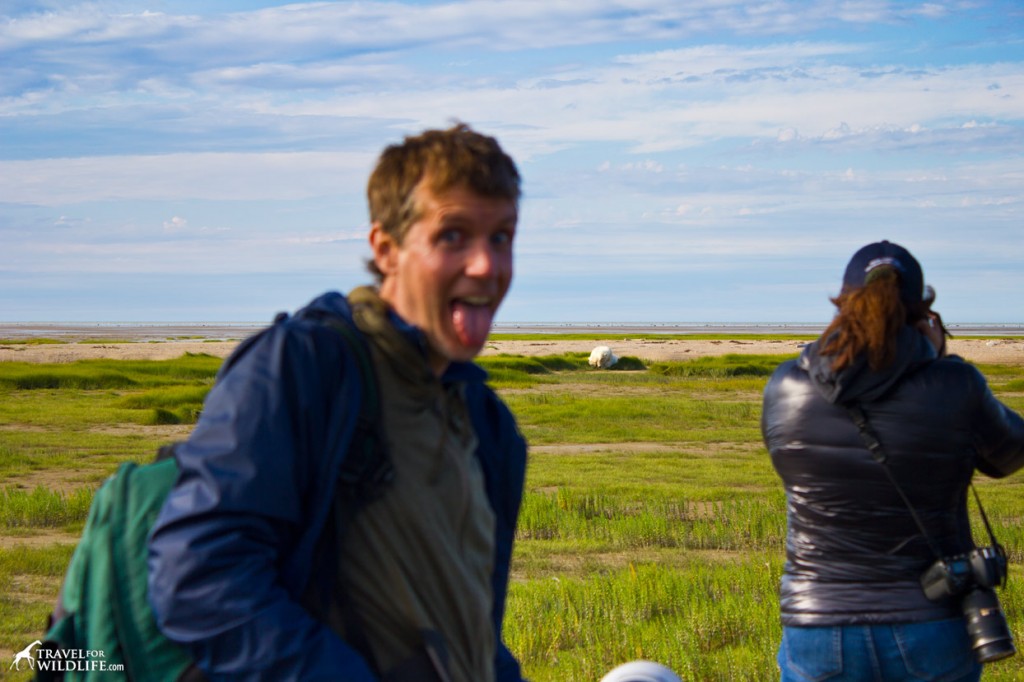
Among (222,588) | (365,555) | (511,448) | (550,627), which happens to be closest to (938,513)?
(511,448)

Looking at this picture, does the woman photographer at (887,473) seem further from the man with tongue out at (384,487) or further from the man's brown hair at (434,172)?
the man's brown hair at (434,172)

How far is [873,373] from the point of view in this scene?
114 inches

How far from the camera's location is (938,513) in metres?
2.94

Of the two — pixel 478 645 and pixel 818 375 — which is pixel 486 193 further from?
pixel 818 375

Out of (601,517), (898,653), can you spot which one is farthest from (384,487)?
(601,517)

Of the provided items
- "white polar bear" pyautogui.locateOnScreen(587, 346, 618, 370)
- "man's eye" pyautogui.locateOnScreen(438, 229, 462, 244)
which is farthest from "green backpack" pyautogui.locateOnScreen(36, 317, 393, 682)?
"white polar bear" pyautogui.locateOnScreen(587, 346, 618, 370)

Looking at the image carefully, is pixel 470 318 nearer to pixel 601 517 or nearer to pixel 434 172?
pixel 434 172

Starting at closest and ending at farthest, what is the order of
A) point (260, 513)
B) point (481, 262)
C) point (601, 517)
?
1. point (260, 513)
2. point (481, 262)
3. point (601, 517)

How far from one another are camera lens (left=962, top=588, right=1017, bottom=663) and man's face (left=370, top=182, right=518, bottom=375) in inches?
68.3

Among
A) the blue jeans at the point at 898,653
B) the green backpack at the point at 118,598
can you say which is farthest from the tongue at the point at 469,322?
the blue jeans at the point at 898,653

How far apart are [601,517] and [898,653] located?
7.63m

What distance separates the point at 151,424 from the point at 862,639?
57.2 feet

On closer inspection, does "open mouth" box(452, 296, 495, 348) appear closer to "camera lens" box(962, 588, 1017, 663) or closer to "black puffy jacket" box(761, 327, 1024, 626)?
"black puffy jacket" box(761, 327, 1024, 626)

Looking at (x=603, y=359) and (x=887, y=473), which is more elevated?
(x=887, y=473)
